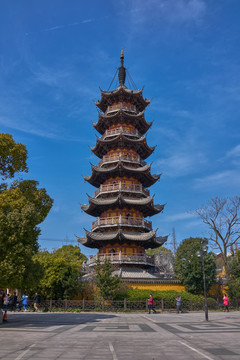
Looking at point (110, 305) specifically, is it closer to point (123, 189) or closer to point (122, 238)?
point (122, 238)

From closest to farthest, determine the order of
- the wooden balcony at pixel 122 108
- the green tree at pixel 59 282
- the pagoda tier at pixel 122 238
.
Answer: the green tree at pixel 59 282 → the pagoda tier at pixel 122 238 → the wooden balcony at pixel 122 108

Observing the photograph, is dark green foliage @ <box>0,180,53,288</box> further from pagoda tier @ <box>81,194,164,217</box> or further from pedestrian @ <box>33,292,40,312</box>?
pagoda tier @ <box>81,194,164,217</box>

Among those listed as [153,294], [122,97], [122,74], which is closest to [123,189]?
[153,294]

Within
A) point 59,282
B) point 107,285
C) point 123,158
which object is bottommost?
point 107,285

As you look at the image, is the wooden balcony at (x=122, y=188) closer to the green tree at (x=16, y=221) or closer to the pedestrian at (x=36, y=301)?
the pedestrian at (x=36, y=301)

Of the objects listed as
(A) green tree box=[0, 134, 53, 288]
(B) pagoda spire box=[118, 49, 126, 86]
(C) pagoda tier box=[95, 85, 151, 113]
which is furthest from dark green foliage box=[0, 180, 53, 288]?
(B) pagoda spire box=[118, 49, 126, 86]

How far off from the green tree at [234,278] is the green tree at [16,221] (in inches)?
999

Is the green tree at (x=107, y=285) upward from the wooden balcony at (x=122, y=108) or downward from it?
downward

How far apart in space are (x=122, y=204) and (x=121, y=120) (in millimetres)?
12144

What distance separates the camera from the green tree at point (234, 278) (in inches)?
1312

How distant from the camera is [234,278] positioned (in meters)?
35.4

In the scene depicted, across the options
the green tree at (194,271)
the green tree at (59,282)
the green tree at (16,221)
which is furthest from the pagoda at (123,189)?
the green tree at (16,221)

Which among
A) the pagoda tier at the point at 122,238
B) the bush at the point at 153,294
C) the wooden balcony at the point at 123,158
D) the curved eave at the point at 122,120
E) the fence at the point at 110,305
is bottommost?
the fence at the point at 110,305

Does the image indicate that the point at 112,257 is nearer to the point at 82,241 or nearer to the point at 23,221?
the point at 82,241
